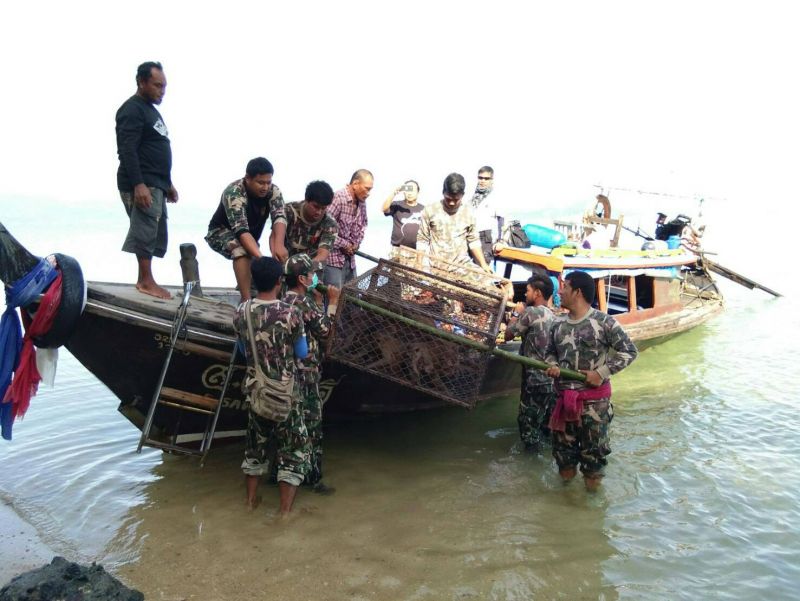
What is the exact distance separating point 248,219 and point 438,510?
A: 111 inches

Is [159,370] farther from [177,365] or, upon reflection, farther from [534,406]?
[534,406]

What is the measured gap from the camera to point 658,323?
384 inches

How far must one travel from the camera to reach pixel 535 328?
5547mm

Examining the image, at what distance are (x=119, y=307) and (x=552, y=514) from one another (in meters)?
3.67

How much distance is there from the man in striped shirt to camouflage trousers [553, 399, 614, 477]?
2410 millimetres

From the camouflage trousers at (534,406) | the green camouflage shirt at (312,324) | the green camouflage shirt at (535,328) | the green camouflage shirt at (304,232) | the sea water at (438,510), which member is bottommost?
the sea water at (438,510)

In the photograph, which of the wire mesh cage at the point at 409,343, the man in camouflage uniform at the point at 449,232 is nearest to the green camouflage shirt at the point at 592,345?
the wire mesh cage at the point at 409,343

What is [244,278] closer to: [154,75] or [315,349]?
[315,349]

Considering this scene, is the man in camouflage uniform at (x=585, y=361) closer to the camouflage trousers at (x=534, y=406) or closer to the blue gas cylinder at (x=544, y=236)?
the camouflage trousers at (x=534, y=406)

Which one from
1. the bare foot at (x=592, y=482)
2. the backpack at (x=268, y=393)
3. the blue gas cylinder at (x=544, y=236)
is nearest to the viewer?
the backpack at (x=268, y=393)

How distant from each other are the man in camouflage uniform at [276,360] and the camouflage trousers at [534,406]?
2.40 meters

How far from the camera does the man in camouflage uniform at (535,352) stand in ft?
18.1

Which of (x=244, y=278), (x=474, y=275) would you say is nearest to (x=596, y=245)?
(x=474, y=275)

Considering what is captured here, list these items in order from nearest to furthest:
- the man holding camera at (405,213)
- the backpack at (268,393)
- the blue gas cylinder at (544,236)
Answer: the backpack at (268,393)
the man holding camera at (405,213)
the blue gas cylinder at (544,236)
